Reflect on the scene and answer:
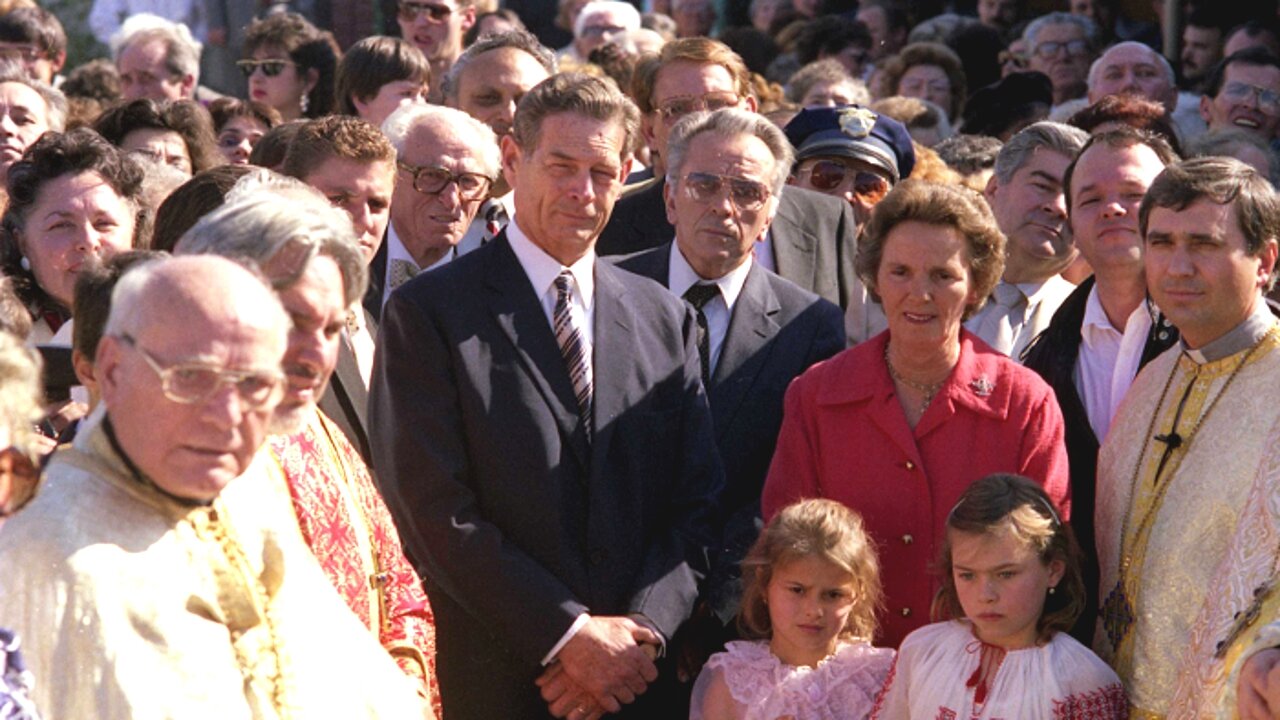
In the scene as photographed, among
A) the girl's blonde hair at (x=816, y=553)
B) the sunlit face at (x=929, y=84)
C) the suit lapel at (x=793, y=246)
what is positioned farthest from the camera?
the sunlit face at (x=929, y=84)

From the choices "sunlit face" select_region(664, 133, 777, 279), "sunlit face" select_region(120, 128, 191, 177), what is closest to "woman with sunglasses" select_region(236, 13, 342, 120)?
"sunlit face" select_region(120, 128, 191, 177)

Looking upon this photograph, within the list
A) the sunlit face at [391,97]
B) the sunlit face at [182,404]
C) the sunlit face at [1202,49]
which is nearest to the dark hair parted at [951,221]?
the sunlit face at [182,404]

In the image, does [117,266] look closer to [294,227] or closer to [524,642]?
[294,227]

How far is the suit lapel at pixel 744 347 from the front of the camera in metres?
5.53

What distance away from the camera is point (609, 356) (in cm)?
504

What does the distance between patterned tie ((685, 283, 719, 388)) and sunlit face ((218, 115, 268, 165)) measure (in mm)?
3228

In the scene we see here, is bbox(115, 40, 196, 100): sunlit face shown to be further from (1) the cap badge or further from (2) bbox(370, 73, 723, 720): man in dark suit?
(2) bbox(370, 73, 723, 720): man in dark suit

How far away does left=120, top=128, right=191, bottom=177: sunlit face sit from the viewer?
7395 millimetres

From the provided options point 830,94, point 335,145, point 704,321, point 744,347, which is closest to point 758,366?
point 744,347

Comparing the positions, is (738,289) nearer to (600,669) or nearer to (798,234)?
(798,234)

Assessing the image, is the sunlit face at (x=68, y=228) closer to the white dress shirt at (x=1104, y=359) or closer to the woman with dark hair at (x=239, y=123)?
the woman with dark hair at (x=239, y=123)

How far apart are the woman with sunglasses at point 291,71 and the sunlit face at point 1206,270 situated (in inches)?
221

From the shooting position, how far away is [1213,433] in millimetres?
4785

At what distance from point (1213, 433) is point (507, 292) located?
1893 millimetres
